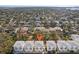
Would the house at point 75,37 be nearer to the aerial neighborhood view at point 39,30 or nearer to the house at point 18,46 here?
the aerial neighborhood view at point 39,30

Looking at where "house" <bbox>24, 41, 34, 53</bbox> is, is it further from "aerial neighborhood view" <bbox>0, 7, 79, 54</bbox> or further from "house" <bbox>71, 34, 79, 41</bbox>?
"house" <bbox>71, 34, 79, 41</bbox>

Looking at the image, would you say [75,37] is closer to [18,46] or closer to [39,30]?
[39,30]

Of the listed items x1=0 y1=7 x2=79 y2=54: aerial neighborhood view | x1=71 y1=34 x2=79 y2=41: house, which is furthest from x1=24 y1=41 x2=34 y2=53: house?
x1=71 y1=34 x2=79 y2=41: house

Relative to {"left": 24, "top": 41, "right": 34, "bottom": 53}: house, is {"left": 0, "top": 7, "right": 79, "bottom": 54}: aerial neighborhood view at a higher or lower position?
higher

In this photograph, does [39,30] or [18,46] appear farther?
[39,30]

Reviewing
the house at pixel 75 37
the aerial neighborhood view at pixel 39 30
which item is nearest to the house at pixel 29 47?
the aerial neighborhood view at pixel 39 30

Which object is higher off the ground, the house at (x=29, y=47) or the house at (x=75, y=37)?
the house at (x=75, y=37)

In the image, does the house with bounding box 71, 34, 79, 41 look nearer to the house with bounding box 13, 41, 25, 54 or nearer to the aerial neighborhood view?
the aerial neighborhood view

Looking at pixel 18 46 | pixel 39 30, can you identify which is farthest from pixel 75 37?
pixel 18 46

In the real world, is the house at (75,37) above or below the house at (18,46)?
above
